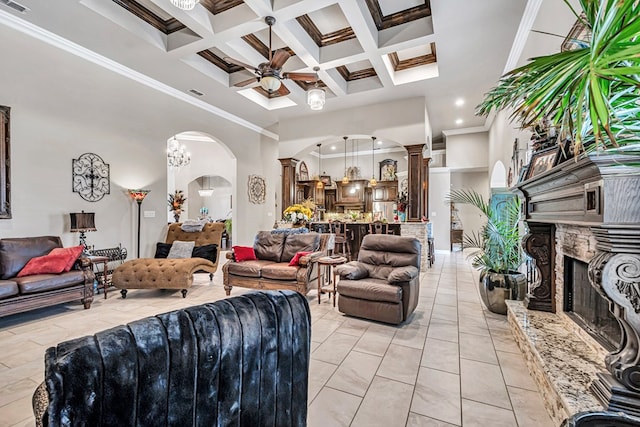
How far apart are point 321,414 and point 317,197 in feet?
32.9

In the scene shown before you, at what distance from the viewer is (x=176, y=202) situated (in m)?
10.0

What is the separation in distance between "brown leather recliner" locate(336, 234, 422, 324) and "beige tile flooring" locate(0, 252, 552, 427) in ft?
0.56

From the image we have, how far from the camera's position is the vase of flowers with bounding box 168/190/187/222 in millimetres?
9914

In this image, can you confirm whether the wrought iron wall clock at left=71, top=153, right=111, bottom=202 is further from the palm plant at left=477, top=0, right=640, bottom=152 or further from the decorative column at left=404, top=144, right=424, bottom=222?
the decorative column at left=404, top=144, right=424, bottom=222

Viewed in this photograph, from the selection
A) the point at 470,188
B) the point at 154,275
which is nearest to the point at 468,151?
the point at 470,188

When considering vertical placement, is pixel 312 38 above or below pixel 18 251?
above

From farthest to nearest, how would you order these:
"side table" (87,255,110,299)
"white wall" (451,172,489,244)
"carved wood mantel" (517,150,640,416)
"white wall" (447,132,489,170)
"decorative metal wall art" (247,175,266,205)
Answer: "white wall" (451,172,489,244), "white wall" (447,132,489,170), "decorative metal wall art" (247,175,266,205), "side table" (87,255,110,299), "carved wood mantel" (517,150,640,416)

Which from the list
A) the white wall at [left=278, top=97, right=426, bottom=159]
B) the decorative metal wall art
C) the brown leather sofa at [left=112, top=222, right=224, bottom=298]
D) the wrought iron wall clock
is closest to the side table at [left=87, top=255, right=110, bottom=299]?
the brown leather sofa at [left=112, top=222, right=224, bottom=298]

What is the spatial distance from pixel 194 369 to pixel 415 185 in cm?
612

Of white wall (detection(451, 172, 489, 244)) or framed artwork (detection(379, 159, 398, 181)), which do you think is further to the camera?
framed artwork (detection(379, 159, 398, 181))

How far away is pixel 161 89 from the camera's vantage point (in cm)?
564

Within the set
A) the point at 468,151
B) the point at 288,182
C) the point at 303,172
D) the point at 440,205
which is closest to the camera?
the point at 288,182

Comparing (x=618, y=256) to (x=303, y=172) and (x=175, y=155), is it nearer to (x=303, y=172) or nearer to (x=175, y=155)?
(x=175, y=155)

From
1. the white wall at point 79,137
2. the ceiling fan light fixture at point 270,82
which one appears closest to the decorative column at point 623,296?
the ceiling fan light fixture at point 270,82
